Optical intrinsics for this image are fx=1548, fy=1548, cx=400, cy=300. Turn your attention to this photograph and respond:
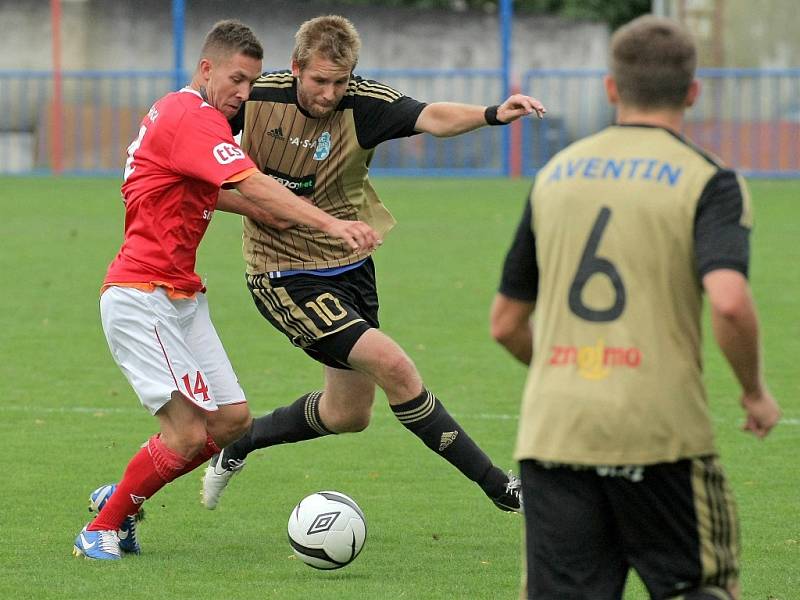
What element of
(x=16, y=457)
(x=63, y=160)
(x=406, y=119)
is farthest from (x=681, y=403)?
(x=63, y=160)

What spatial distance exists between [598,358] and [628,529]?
0.41m

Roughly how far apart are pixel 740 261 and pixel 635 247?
233mm

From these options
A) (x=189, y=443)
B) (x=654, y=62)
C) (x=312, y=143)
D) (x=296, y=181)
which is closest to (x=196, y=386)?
(x=189, y=443)

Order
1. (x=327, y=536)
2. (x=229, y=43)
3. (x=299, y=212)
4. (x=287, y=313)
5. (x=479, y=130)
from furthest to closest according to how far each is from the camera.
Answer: (x=479, y=130) < (x=287, y=313) < (x=229, y=43) < (x=327, y=536) < (x=299, y=212)

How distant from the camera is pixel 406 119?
643 cm

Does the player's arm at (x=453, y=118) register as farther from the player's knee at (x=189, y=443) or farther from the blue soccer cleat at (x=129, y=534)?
the blue soccer cleat at (x=129, y=534)

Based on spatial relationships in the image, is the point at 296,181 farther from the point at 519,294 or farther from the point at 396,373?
the point at 519,294

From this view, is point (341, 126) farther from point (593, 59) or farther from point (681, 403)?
point (593, 59)

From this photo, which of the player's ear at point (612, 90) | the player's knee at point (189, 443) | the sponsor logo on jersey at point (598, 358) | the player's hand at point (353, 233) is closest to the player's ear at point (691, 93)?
the player's ear at point (612, 90)

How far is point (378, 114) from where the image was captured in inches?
255

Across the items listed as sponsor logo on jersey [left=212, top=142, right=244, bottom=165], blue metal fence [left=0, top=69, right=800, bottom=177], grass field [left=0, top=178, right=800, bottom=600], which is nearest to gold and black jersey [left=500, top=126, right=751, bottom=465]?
grass field [left=0, top=178, right=800, bottom=600]

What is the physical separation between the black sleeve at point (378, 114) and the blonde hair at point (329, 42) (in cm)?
29

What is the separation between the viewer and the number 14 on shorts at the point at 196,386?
5750 mm

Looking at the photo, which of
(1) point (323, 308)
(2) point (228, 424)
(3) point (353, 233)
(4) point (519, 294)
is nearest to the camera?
(4) point (519, 294)
